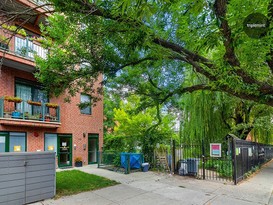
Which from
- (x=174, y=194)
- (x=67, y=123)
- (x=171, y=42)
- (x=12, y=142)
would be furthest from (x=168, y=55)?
(x=67, y=123)

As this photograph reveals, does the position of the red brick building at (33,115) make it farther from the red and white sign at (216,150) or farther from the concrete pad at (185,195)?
the red and white sign at (216,150)

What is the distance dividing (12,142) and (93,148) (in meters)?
6.13

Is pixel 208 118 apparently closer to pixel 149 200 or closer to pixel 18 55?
pixel 149 200

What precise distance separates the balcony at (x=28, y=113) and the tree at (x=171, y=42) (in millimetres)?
3857

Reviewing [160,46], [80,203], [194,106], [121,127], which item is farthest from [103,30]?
[121,127]

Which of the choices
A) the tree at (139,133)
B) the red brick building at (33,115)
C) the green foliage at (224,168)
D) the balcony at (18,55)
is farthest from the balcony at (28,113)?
the green foliage at (224,168)

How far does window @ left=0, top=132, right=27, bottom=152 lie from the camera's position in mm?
10891

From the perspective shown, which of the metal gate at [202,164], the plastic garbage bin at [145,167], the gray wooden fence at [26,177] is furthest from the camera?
the plastic garbage bin at [145,167]

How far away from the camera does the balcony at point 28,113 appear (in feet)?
35.8

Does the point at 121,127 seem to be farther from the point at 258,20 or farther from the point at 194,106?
the point at 258,20

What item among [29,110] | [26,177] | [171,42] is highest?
[171,42]

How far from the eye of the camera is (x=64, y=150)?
13.8 m

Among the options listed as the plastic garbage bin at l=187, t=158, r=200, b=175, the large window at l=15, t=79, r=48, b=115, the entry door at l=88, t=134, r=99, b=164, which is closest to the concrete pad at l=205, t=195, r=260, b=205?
the plastic garbage bin at l=187, t=158, r=200, b=175

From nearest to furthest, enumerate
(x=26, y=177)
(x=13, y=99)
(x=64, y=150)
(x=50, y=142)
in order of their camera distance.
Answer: (x=26, y=177) < (x=13, y=99) < (x=50, y=142) < (x=64, y=150)
